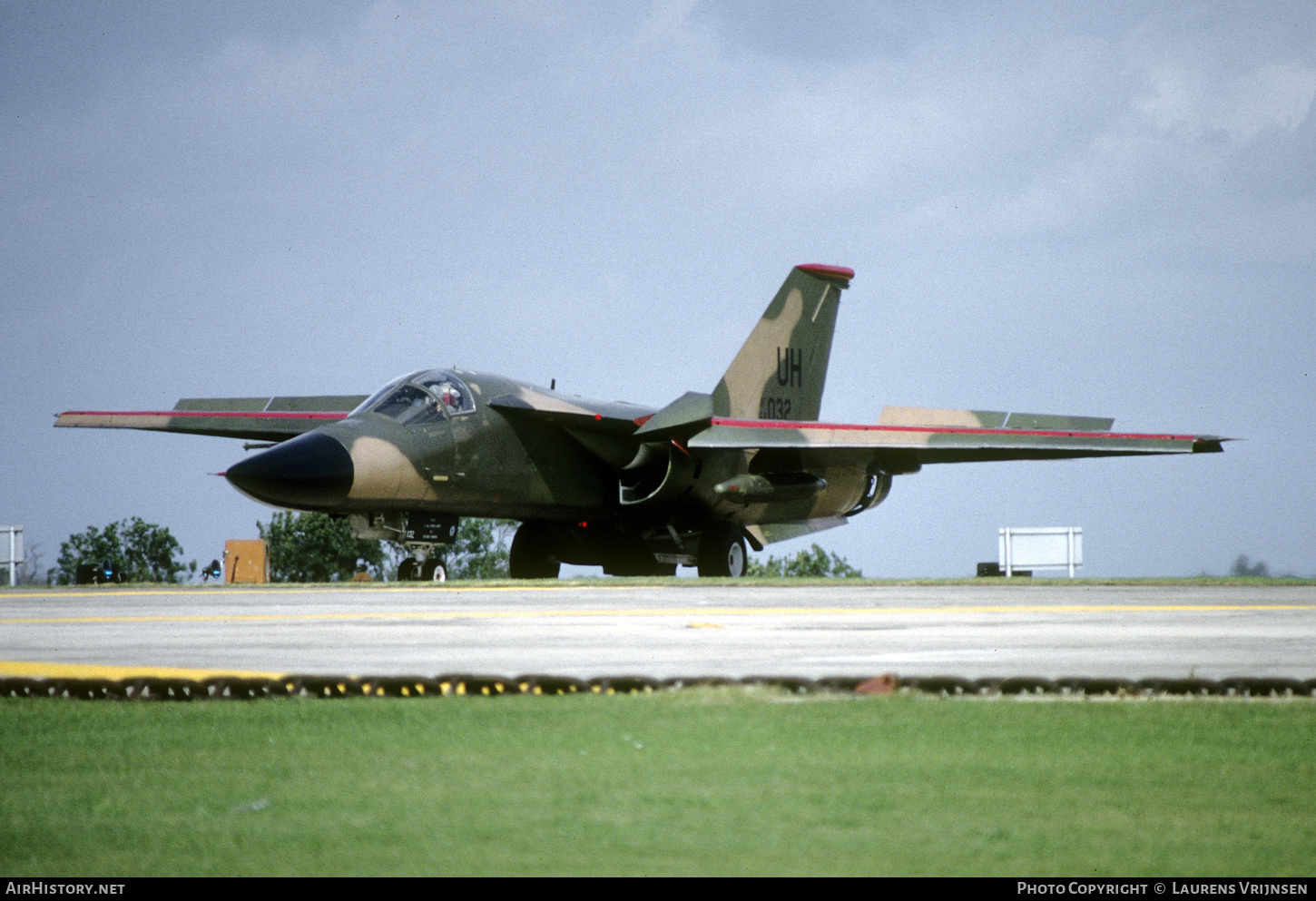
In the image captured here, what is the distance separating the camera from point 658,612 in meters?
9.90

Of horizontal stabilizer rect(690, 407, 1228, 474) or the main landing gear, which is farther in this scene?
horizontal stabilizer rect(690, 407, 1228, 474)

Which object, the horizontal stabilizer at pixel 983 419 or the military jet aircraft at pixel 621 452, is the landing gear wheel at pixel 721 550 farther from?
the horizontal stabilizer at pixel 983 419

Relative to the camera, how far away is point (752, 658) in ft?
19.6

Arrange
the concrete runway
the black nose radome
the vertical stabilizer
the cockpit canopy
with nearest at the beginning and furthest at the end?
the concrete runway → the black nose radome → the cockpit canopy → the vertical stabilizer

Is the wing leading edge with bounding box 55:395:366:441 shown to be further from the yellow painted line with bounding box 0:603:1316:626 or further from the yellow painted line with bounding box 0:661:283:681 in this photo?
the yellow painted line with bounding box 0:661:283:681

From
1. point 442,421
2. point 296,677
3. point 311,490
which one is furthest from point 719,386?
point 296,677

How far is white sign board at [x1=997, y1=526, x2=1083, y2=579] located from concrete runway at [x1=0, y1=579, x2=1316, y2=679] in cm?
1421

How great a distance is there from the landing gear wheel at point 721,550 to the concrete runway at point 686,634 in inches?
333

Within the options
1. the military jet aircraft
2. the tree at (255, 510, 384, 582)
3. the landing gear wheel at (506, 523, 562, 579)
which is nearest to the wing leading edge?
the military jet aircraft

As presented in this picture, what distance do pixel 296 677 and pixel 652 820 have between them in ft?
7.53

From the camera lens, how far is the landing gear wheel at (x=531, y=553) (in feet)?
74.0

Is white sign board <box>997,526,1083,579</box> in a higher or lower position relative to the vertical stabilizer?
lower

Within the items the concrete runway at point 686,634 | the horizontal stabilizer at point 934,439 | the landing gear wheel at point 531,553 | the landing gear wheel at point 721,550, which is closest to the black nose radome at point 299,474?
the concrete runway at point 686,634

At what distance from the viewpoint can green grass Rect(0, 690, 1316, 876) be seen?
8.53ft
